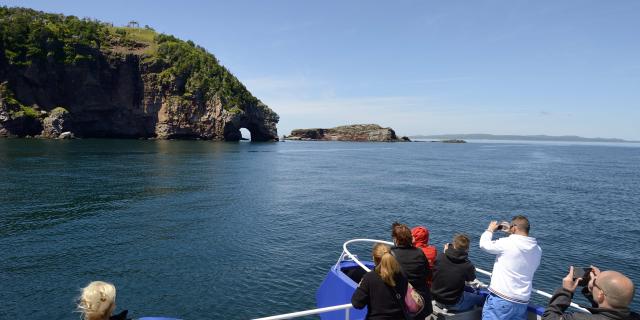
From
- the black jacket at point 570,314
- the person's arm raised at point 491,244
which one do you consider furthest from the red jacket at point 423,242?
the black jacket at point 570,314

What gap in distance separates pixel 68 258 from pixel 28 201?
53.6 ft

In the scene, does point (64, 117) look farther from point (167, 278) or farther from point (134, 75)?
point (167, 278)

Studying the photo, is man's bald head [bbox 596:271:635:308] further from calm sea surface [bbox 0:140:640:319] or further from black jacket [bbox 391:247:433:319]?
calm sea surface [bbox 0:140:640:319]

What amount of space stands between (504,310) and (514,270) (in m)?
0.83

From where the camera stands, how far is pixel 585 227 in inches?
1154

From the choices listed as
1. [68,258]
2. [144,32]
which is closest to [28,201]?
[68,258]

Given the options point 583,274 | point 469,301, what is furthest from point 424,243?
point 583,274

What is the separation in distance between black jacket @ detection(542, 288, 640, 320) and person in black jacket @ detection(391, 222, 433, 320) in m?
2.18

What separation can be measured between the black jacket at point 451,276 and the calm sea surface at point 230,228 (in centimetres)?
853

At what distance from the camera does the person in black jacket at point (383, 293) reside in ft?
19.6

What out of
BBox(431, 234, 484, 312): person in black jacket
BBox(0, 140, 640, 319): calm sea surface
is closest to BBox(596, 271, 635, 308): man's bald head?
BBox(431, 234, 484, 312): person in black jacket

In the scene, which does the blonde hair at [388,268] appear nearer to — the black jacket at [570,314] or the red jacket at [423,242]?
the black jacket at [570,314]

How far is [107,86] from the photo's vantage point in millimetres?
135250

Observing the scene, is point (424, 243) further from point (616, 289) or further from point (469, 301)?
point (616, 289)
